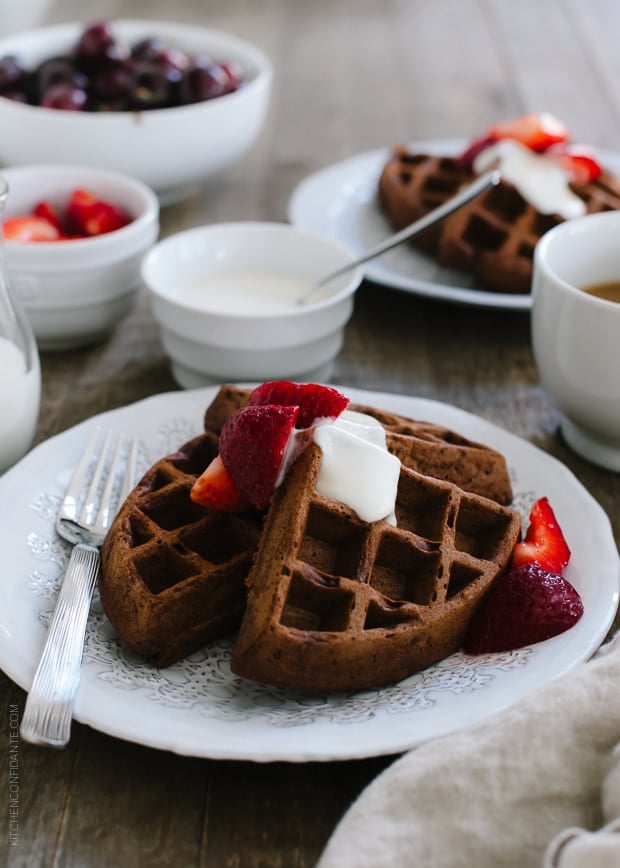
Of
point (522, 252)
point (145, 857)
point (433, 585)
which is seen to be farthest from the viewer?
point (522, 252)

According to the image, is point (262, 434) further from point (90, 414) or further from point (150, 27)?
point (150, 27)

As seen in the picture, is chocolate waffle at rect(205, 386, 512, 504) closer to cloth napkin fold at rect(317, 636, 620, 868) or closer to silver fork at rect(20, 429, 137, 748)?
silver fork at rect(20, 429, 137, 748)

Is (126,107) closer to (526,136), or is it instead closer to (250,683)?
(526,136)

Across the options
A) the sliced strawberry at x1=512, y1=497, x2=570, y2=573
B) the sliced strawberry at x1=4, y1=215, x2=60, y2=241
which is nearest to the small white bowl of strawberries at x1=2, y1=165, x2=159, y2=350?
the sliced strawberry at x1=4, y1=215, x2=60, y2=241

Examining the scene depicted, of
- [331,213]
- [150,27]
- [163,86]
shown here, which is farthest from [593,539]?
[150,27]

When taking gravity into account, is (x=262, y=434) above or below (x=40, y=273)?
above

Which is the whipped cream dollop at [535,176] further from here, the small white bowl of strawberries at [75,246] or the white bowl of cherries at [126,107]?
the small white bowl of strawberries at [75,246]

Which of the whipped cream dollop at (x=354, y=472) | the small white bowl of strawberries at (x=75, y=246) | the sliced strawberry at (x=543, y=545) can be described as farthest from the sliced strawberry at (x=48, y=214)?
the sliced strawberry at (x=543, y=545)
